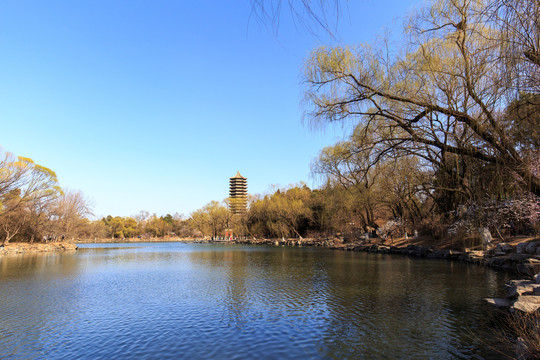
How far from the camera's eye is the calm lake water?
638 centimetres

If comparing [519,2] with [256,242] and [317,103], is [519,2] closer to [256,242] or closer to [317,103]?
[317,103]

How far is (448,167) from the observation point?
11195 mm

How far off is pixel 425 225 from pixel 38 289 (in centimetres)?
2488

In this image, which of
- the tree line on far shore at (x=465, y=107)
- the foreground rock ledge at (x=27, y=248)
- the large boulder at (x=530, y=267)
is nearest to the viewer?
the tree line on far shore at (x=465, y=107)

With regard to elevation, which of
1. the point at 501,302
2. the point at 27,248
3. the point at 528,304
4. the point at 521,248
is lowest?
the point at 501,302

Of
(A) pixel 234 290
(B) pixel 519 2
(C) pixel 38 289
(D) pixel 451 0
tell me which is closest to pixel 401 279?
(A) pixel 234 290

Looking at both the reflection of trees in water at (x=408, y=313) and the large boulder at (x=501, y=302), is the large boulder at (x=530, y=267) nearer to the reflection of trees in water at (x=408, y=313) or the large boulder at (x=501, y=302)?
the reflection of trees in water at (x=408, y=313)

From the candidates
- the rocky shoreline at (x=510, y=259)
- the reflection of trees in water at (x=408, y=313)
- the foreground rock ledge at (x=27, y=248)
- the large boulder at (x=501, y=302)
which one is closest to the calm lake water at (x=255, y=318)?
the reflection of trees in water at (x=408, y=313)

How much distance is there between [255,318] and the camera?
864 centimetres

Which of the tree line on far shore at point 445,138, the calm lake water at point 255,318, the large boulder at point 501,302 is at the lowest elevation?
the calm lake water at point 255,318

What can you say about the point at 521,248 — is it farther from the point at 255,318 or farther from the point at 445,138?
the point at 255,318

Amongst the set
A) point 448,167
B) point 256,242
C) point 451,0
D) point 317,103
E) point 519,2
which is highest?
Result: point 451,0

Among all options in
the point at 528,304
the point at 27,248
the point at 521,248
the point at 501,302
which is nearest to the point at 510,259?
the point at 521,248

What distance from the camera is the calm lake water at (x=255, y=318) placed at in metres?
6.38
